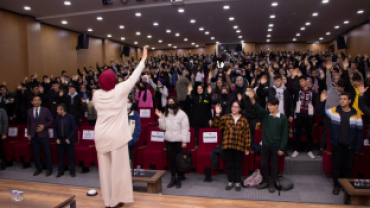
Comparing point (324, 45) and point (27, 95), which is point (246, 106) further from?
point (324, 45)

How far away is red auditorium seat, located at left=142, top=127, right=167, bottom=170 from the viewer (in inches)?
177

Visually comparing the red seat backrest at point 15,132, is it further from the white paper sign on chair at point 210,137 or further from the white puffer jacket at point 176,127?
the white paper sign on chair at point 210,137

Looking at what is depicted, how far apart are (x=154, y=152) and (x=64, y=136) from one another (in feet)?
5.92

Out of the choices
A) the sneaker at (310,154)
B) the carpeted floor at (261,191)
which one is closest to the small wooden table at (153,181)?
the carpeted floor at (261,191)

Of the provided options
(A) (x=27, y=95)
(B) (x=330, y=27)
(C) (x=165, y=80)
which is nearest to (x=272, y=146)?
(C) (x=165, y=80)

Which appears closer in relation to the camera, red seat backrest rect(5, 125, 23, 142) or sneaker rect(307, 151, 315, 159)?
sneaker rect(307, 151, 315, 159)

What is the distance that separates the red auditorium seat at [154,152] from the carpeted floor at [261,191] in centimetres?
31

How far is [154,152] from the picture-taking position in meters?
4.47

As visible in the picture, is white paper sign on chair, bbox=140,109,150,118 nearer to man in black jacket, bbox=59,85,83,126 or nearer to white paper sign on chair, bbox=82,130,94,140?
white paper sign on chair, bbox=82,130,94,140

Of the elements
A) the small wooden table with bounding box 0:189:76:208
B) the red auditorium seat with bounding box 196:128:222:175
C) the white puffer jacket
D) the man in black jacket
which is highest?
the man in black jacket

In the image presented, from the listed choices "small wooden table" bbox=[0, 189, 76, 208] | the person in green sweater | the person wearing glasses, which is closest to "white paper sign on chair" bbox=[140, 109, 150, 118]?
the person wearing glasses

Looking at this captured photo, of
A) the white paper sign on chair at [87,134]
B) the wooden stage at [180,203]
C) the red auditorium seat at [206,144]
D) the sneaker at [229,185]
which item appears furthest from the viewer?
the white paper sign on chair at [87,134]

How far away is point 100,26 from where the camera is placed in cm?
1174

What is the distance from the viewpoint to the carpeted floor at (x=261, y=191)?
Answer: 11.5 ft
